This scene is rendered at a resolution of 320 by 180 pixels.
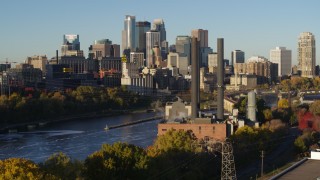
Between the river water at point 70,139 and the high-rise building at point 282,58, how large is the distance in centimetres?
6137

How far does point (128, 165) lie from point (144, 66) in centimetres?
5929

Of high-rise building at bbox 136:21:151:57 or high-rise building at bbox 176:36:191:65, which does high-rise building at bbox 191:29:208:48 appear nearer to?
high-rise building at bbox 136:21:151:57

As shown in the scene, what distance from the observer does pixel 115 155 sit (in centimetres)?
1093

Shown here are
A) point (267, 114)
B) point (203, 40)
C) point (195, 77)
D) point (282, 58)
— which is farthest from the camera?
point (203, 40)

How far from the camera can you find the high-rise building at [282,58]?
8800 centimetres

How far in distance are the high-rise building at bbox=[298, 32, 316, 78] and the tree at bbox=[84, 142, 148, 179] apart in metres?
62.2

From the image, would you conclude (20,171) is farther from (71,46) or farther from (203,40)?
(203,40)

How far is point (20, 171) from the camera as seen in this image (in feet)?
27.3

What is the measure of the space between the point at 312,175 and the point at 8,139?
13.5 m

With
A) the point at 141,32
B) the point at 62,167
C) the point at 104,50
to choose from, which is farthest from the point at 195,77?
the point at 141,32

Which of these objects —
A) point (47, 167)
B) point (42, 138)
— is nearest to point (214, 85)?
point (42, 138)

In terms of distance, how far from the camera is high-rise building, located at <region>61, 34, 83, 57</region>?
72.5 meters

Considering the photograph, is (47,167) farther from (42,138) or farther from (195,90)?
(42,138)

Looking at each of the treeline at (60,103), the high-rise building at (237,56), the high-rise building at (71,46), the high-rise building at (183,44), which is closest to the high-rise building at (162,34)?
the high-rise building at (183,44)
